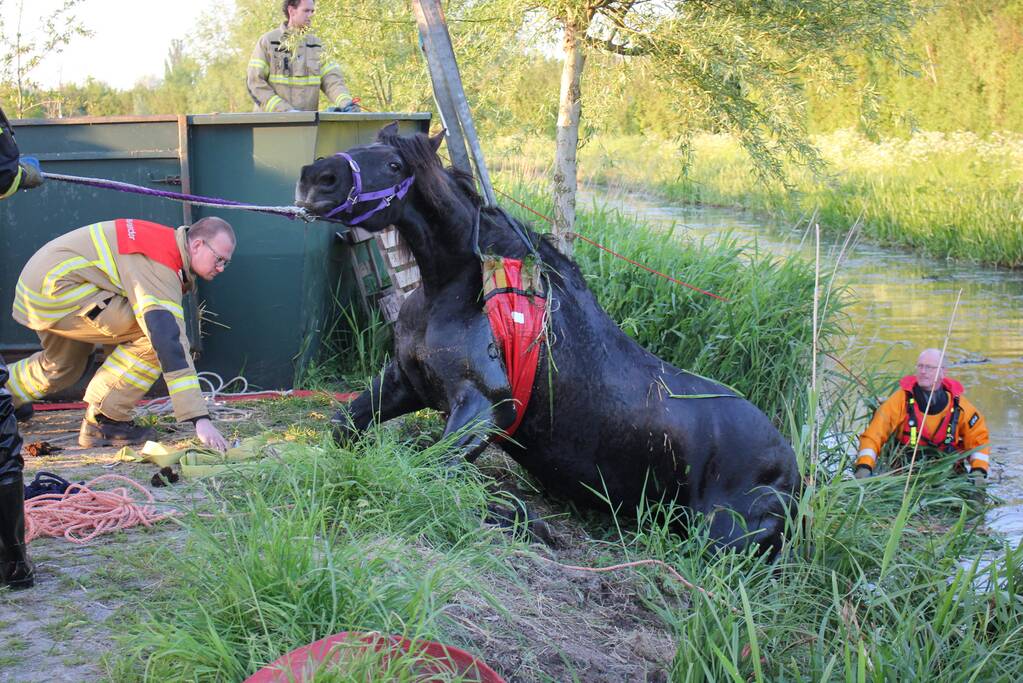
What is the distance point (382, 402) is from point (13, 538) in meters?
1.78

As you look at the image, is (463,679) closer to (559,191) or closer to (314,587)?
(314,587)

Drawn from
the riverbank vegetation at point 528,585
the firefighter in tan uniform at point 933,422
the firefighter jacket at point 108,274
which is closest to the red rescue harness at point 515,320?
the riverbank vegetation at point 528,585

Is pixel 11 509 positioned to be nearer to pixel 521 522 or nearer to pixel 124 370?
pixel 521 522

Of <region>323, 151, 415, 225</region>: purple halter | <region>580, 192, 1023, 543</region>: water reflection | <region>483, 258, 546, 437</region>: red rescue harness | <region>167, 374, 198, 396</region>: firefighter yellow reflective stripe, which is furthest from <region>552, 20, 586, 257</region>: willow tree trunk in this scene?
<region>323, 151, 415, 225</region>: purple halter

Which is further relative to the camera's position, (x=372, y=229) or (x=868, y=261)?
(x=868, y=261)

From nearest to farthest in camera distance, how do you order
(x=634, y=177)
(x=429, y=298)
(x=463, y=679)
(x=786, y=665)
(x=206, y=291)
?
(x=463, y=679), (x=786, y=665), (x=429, y=298), (x=206, y=291), (x=634, y=177)

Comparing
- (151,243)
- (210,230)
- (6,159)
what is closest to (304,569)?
(6,159)

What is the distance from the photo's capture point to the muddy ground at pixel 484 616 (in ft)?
10.0

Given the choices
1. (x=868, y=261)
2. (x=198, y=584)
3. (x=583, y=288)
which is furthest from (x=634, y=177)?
(x=198, y=584)

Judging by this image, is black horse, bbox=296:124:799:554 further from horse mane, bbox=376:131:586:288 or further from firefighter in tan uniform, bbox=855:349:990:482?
firefighter in tan uniform, bbox=855:349:990:482

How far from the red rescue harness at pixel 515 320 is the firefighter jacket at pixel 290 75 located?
3999 millimetres

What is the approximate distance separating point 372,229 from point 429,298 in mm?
460

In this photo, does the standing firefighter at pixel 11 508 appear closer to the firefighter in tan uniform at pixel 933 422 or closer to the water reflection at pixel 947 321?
the water reflection at pixel 947 321

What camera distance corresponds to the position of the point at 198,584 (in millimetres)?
3115
